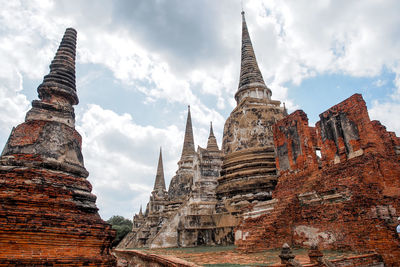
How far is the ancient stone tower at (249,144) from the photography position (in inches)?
555

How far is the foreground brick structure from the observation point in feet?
24.4

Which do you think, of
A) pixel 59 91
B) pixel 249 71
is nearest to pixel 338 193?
pixel 59 91

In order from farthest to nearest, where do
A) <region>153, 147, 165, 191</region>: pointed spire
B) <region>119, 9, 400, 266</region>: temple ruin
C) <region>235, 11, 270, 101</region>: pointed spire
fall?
<region>153, 147, 165, 191</region>: pointed spire < <region>235, 11, 270, 101</region>: pointed spire < <region>119, 9, 400, 266</region>: temple ruin

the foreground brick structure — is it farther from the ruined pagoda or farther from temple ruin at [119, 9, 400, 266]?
the ruined pagoda

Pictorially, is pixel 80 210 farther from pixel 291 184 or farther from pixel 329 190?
pixel 291 184

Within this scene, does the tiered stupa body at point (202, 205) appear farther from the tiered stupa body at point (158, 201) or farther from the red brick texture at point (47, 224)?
the red brick texture at point (47, 224)

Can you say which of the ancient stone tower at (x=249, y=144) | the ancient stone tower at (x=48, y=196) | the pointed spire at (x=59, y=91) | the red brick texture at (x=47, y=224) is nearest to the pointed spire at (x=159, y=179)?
the ancient stone tower at (x=249, y=144)

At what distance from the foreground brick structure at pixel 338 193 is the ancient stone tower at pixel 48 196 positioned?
5149mm

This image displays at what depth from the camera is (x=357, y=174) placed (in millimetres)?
8312

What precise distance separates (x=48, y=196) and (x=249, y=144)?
488 inches

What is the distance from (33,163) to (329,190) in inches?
310

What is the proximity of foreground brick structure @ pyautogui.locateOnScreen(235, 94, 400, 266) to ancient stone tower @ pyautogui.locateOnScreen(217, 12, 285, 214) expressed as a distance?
2.99 meters

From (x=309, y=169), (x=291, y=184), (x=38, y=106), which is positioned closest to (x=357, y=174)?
(x=309, y=169)

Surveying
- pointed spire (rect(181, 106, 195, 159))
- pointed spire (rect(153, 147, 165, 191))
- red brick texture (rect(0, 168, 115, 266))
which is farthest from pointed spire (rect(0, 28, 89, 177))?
pointed spire (rect(153, 147, 165, 191))
